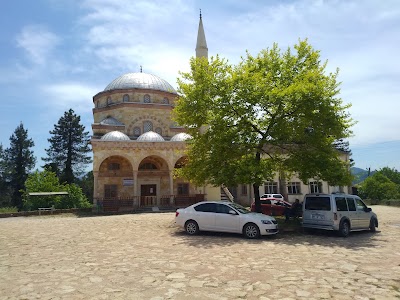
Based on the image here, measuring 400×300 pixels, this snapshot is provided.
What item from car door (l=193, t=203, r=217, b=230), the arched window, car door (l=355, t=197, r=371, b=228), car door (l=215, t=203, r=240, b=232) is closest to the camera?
car door (l=215, t=203, r=240, b=232)

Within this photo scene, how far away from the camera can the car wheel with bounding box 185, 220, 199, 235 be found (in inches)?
495

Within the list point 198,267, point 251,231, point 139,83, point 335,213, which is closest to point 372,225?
point 335,213

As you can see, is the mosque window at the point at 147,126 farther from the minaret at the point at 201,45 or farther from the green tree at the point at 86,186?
the green tree at the point at 86,186

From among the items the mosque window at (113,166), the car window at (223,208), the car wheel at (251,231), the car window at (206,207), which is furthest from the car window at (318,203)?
the mosque window at (113,166)

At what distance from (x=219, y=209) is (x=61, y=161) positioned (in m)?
41.8

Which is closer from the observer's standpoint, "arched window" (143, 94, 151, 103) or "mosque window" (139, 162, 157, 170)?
"mosque window" (139, 162, 157, 170)

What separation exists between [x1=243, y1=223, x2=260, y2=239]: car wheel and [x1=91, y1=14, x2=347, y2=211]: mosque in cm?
1248

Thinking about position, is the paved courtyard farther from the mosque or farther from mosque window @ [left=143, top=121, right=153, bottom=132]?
mosque window @ [left=143, top=121, right=153, bottom=132]

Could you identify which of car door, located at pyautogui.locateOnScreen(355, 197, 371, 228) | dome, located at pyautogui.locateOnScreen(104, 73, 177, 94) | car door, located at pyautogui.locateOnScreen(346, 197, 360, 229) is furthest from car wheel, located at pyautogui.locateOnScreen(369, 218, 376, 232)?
dome, located at pyautogui.locateOnScreen(104, 73, 177, 94)

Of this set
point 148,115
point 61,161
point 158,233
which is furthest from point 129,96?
point 158,233

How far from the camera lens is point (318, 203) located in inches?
500

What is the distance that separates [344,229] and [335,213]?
2.91 feet

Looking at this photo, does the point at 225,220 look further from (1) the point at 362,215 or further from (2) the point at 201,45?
(2) the point at 201,45

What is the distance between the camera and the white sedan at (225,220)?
11.6m
